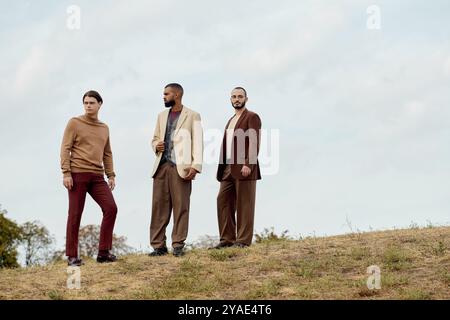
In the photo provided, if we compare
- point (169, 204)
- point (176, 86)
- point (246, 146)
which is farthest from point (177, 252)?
point (176, 86)

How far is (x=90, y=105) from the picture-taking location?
485 inches

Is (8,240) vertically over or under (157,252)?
over

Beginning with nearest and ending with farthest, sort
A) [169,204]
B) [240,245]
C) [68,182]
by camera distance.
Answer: [68,182] < [169,204] < [240,245]

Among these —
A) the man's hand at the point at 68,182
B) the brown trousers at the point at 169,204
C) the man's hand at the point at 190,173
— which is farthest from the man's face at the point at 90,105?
the man's hand at the point at 190,173

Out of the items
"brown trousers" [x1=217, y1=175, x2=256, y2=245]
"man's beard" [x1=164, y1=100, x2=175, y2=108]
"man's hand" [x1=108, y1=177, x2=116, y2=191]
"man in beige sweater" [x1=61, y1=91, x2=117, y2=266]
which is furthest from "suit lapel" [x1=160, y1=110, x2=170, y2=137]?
"brown trousers" [x1=217, y1=175, x2=256, y2=245]

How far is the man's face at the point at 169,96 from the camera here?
13.0 m

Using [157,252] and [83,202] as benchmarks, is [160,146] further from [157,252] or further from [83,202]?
[157,252]

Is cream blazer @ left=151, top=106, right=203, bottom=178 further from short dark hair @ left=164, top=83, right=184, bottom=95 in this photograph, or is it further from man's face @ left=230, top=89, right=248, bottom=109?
man's face @ left=230, top=89, right=248, bottom=109

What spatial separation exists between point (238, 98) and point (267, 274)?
10.8ft

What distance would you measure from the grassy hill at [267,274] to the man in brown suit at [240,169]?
1.95 ft

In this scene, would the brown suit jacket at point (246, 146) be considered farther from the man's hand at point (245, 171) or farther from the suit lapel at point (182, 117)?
the suit lapel at point (182, 117)

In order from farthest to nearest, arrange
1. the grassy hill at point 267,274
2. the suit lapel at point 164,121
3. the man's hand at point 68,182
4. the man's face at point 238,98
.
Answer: the man's face at point 238,98 → the suit lapel at point 164,121 → the man's hand at point 68,182 → the grassy hill at point 267,274
